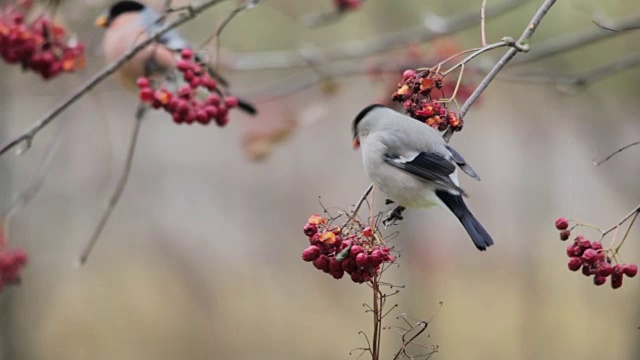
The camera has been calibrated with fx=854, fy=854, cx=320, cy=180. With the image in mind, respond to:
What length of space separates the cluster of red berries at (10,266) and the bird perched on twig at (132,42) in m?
0.94

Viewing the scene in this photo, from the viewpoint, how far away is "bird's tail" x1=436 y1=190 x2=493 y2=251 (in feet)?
5.17

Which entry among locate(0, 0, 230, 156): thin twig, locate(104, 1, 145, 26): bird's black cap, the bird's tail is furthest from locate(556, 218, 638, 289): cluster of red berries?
locate(104, 1, 145, 26): bird's black cap

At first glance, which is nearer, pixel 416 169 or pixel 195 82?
pixel 416 169

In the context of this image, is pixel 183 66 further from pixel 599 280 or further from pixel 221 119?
pixel 599 280

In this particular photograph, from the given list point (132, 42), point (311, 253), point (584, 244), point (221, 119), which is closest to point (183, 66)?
point (221, 119)

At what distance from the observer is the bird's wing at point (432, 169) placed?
1.77 m

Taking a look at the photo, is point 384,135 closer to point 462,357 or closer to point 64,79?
point 64,79

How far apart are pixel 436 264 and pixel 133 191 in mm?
2671

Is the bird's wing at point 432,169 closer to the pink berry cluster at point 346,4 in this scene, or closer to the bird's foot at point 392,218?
the bird's foot at point 392,218

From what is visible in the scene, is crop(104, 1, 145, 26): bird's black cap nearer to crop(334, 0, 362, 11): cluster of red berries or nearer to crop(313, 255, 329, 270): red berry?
crop(334, 0, 362, 11): cluster of red berries

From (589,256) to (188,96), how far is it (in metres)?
0.96

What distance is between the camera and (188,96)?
1.96 m

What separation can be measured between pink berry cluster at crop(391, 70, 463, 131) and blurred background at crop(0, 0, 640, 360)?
1.86m

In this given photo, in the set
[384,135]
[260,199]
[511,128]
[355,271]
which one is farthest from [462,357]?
[355,271]
